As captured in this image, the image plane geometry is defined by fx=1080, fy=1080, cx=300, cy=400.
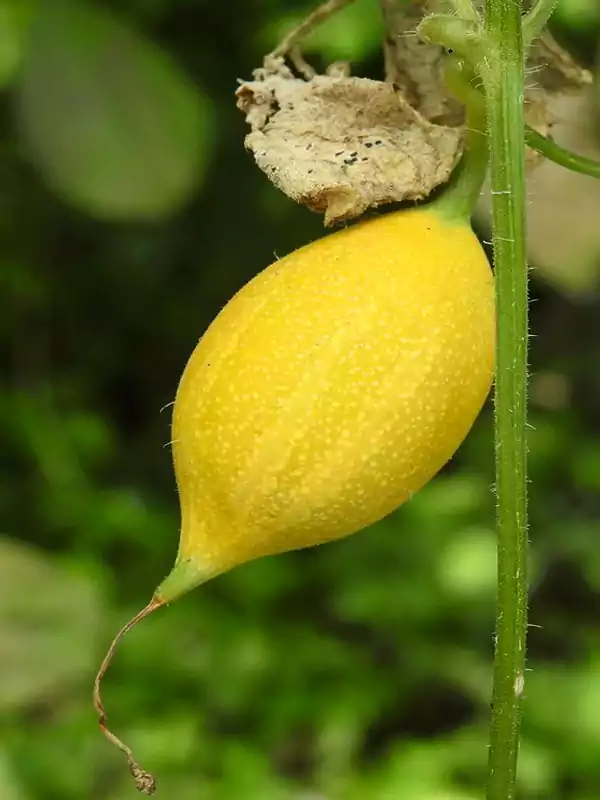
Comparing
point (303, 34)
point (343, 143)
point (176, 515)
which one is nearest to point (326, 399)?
point (343, 143)

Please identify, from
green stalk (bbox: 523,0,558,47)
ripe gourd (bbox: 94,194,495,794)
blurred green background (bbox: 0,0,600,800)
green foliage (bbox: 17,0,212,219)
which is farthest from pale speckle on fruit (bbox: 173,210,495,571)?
green foliage (bbox: 17,0,212,219)

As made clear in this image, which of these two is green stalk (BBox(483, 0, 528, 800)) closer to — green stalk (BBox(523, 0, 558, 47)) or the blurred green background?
green stalk (BBox(523, 0, 558, 47))

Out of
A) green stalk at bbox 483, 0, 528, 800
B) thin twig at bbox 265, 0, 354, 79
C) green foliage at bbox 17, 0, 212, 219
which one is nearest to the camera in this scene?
green stalk at bbox 483, 0, 528, 800

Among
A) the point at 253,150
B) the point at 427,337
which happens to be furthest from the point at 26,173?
the point at 427,337

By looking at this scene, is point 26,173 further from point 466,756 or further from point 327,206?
point 327,206

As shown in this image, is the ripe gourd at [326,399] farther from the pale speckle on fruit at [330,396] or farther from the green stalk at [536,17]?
the green stalk at [536,17]

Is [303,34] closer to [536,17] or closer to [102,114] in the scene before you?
[536,17]
